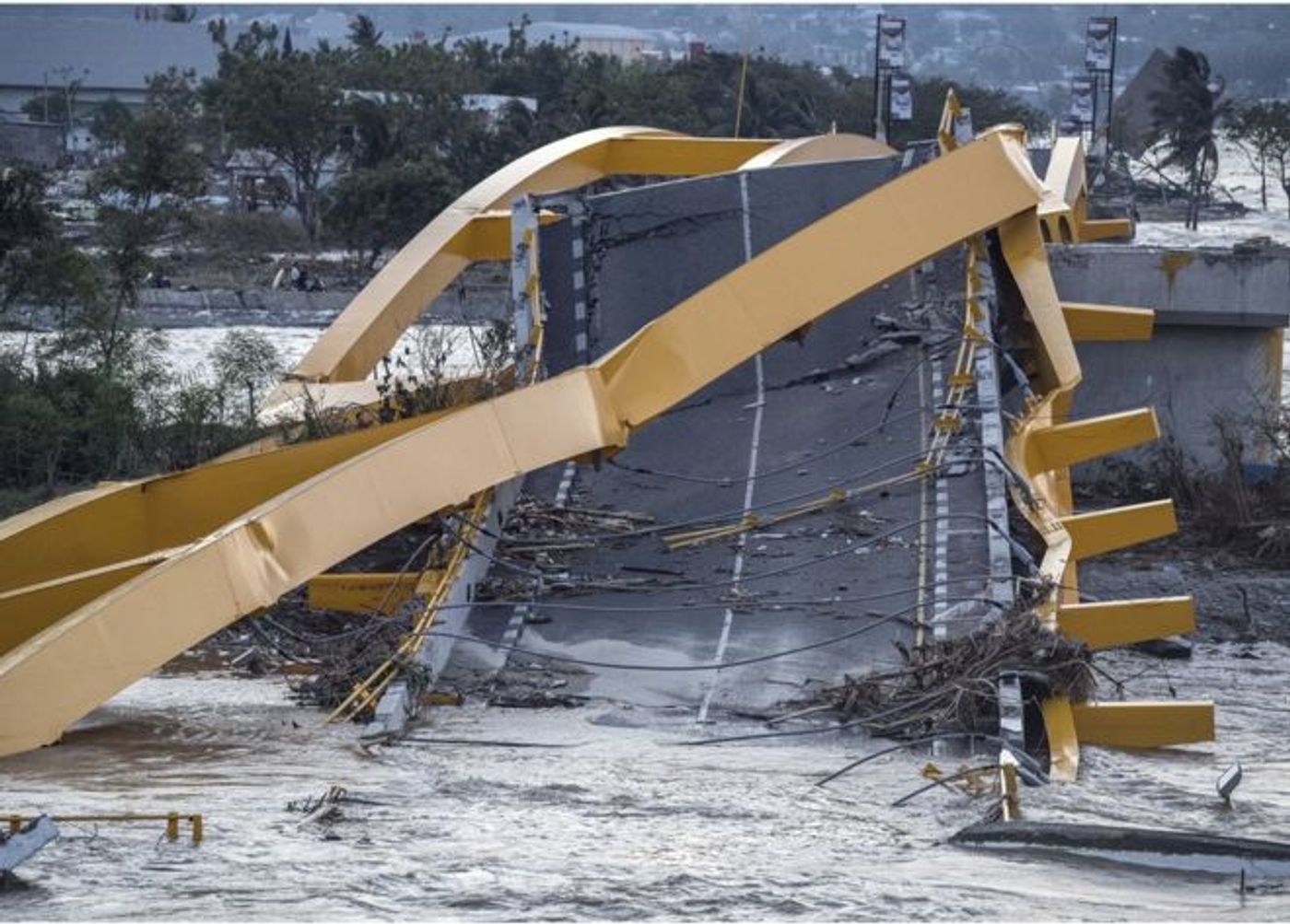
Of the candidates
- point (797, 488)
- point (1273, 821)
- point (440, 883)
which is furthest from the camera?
point (797, 488)

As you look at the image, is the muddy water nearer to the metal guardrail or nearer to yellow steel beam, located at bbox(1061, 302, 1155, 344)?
the metal guardrail

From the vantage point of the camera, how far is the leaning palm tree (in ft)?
238

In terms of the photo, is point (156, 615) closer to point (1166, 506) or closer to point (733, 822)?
point (733, 822)

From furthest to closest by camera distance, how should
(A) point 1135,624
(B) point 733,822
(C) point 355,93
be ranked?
(C) point 355,93 < (A) point 1135,624 < (B) point 733,822

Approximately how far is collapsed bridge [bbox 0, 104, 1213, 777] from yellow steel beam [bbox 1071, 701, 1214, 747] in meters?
0.02

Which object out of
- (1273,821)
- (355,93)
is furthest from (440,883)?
(355,93)

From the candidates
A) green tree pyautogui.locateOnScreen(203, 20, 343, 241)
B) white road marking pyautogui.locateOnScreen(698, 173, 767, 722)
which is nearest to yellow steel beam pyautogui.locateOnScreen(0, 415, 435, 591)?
white road marking pyautogui.locateOnScreen(698, 173, 767, 722)

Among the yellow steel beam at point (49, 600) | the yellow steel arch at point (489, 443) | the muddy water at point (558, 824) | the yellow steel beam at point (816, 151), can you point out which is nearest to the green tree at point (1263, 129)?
the yellow steel beam at point (816, 151)

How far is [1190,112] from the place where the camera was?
73.1m

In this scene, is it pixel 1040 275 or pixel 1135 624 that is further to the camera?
pixel 1040 275

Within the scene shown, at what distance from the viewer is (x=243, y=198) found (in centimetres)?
6812

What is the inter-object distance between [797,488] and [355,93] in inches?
1956

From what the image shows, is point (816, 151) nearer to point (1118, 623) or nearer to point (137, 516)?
point (1118, 623)

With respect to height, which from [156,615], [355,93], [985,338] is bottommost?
[156,615]
